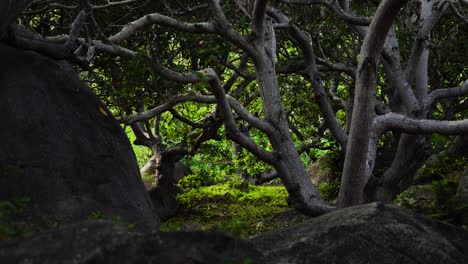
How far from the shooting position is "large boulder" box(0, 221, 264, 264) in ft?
10.3

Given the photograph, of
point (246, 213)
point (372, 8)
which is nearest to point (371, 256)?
point (246, 213)

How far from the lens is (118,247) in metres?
3.25

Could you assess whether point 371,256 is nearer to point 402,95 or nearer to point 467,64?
point 402,95

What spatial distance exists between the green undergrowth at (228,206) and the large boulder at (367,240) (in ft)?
27.0

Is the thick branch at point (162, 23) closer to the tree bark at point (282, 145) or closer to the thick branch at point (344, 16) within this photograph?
the tree bark at point (282, 145)

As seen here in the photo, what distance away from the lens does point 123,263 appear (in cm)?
325

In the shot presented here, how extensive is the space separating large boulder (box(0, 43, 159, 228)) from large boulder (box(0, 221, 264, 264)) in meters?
2.07

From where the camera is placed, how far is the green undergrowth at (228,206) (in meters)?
14.1

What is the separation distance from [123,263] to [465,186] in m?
4.64

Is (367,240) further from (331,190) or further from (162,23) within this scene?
(331,190)

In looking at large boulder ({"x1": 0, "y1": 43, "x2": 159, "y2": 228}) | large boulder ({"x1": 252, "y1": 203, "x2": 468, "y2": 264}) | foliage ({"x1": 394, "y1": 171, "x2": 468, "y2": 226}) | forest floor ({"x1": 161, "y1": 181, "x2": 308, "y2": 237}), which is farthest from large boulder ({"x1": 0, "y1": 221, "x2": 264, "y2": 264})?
forest floor ({"x1": 161, "y1": 181, "x2": 308, "y2": 237})

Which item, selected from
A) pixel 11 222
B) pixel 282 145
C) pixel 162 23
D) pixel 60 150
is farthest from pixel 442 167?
pixel 11 222

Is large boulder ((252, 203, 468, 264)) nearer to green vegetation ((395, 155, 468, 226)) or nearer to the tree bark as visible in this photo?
green vegetation ((395, 155, 468, 226))

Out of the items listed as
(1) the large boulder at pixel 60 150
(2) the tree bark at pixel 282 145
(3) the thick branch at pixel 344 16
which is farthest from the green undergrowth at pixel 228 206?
(1) the large boulder at pixel 60 150
